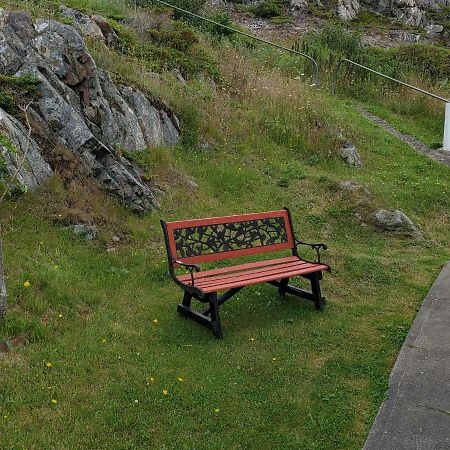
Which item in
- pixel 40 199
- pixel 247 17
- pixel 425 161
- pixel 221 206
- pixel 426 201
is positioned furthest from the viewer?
pixel 247 17

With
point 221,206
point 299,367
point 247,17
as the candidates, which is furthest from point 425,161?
point 247,17

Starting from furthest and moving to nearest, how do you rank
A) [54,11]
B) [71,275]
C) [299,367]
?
1. [54,11]
2. [71,275]
3. [299,367]

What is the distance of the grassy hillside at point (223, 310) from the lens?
13.5 feet

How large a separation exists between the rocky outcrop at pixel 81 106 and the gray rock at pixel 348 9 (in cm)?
2229

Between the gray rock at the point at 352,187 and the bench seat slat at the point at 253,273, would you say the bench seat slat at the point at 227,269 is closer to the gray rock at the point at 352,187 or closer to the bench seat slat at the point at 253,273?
the bench seat slat at the point at 253,273

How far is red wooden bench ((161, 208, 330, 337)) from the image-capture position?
543cm

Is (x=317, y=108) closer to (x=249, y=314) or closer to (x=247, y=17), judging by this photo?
(x=249, y=314)

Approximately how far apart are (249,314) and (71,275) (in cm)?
173

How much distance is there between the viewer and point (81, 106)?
320 inches

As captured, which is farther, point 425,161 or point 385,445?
point 425,161

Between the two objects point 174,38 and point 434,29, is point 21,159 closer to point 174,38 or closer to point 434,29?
point 174,38

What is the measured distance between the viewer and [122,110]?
28.7 feet

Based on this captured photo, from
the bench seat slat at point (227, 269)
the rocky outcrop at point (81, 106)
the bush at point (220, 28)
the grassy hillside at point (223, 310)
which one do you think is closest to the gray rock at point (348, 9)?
the bush at point (220, 28)

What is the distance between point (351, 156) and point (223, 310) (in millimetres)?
5773
